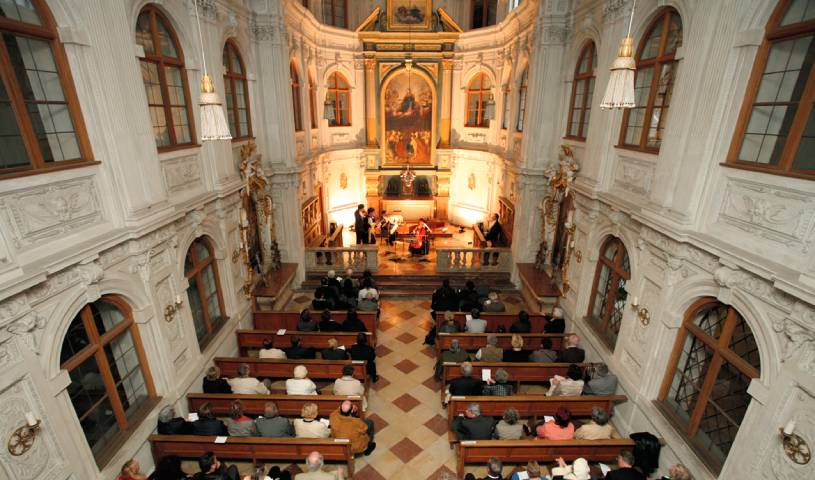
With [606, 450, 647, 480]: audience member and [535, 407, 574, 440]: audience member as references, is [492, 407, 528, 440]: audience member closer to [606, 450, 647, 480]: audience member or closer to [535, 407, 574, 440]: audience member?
[535, 407, 574, 440]: audience member

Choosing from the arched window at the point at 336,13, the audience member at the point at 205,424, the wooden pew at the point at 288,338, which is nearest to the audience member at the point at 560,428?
the wooden pew at the point at 288,338

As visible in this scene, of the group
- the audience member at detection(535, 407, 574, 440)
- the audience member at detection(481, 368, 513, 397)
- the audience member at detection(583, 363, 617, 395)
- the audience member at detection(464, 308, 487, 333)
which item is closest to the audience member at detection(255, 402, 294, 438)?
the audience member at detection(481, 368, 513, 397)

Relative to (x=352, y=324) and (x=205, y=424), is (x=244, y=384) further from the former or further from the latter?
(x=352, y=324)

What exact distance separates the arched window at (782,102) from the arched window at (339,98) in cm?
1449

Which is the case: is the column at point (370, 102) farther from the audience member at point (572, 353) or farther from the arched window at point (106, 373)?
the arched window at point (106, 373)

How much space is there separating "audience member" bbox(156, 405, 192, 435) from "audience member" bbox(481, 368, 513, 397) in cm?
506

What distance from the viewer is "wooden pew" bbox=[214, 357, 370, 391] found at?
8047 mm

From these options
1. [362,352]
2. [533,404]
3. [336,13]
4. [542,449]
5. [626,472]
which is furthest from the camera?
[336,13]

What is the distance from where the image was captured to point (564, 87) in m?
11.0

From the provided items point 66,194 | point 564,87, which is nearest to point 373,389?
point 66,194

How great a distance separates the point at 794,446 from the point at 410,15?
18.1 m

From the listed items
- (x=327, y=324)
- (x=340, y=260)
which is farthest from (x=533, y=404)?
(x=340, y=260)

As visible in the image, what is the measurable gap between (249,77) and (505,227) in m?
10.0

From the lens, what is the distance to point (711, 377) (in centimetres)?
554
